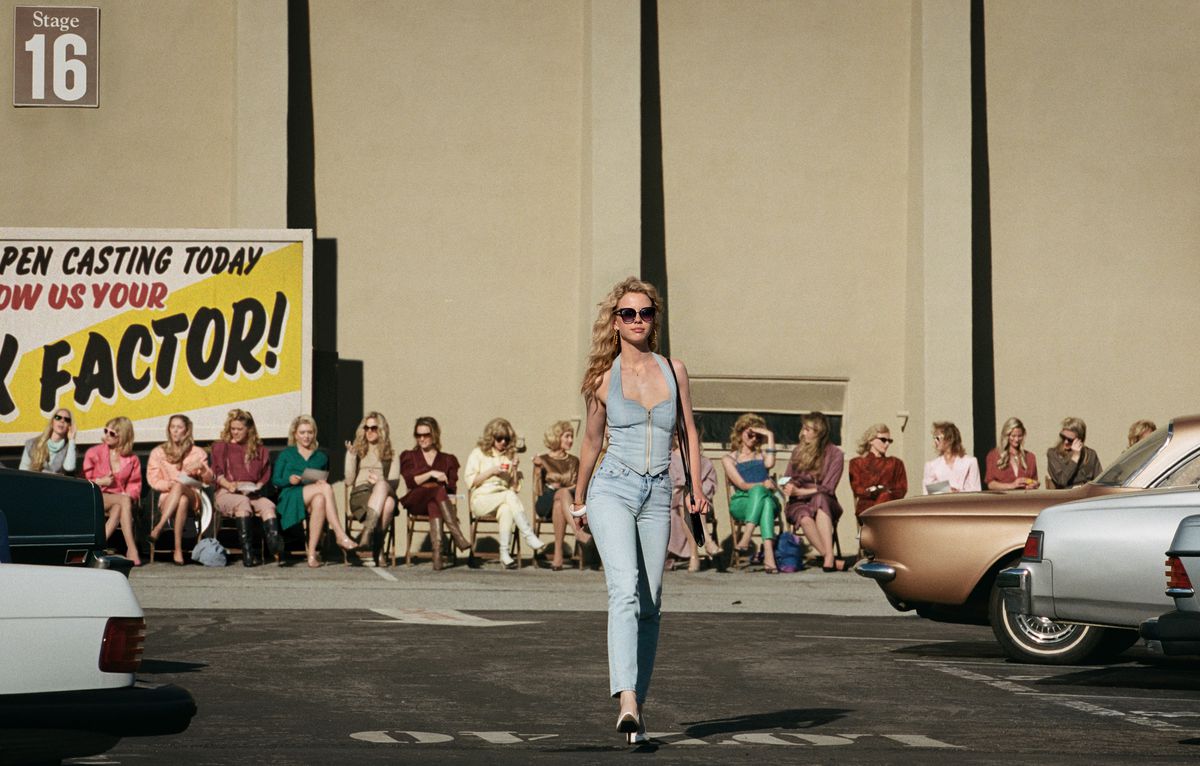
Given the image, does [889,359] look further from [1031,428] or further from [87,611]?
[87,611]

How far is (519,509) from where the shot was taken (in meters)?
18.7

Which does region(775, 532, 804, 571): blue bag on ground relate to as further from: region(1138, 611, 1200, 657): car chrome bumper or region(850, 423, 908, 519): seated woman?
region(1138, 611, 1200, 657): car chrome bumper

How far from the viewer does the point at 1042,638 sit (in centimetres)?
1109

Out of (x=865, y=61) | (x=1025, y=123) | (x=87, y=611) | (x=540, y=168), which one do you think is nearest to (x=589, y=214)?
(x=540, y=168)

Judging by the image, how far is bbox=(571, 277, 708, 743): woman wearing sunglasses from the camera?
7.68 m

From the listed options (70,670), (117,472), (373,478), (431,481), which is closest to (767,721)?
(70,670)

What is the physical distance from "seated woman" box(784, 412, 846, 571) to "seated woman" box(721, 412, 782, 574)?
23 centimetres

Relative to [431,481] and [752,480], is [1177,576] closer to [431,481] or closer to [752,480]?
[752,480]

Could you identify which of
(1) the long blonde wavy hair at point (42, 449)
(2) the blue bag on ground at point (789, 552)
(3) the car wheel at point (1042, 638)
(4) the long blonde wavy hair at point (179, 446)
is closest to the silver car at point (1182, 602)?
(3) the car wheel at point (1042, 638)

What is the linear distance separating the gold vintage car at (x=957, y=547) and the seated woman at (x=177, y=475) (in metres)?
8.22

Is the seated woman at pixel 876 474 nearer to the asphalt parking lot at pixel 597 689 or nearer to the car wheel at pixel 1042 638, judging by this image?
the asphalt parking lot at pixel 597 689

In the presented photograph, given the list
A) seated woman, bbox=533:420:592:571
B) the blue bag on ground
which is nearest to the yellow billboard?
seated woman, bbox=533:420:592:571

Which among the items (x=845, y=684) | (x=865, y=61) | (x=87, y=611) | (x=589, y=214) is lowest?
(x=845, y=684)

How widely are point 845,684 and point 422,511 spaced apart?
924 centimetres
